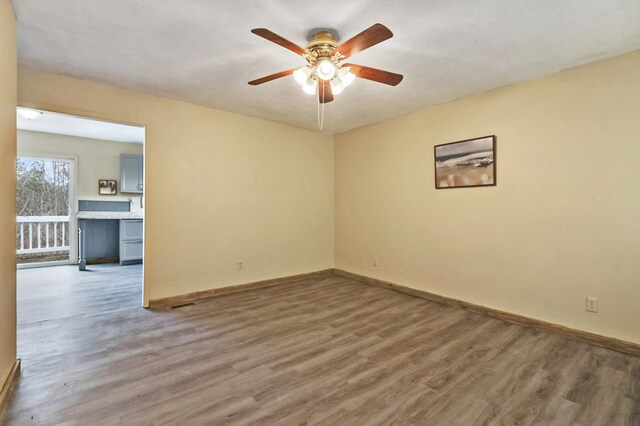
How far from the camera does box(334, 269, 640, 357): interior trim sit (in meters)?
2.30

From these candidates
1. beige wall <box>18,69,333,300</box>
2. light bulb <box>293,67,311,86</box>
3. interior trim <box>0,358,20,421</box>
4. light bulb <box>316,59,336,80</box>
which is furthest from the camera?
beige wall <box>18,69,333,300</box>

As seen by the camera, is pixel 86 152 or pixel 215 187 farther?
pixel 86 152

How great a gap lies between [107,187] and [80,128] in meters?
1.34

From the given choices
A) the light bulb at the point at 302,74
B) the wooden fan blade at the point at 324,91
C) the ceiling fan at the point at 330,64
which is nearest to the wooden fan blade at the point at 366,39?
the ceiling fan at the point at 330,64

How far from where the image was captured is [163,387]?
181cm

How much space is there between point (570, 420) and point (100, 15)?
12.3ft

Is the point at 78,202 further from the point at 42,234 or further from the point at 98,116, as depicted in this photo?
the point at 98,116

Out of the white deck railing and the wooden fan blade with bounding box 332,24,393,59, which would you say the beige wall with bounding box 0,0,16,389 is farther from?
the white deck railing

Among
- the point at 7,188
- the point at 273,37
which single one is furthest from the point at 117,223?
the point at 273,37

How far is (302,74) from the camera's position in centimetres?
213

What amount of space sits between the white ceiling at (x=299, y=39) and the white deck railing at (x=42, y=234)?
14.5 feet

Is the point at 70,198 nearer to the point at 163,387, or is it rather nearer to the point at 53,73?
the point at 53,73

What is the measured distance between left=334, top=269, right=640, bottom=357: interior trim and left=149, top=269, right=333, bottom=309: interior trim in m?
1.10

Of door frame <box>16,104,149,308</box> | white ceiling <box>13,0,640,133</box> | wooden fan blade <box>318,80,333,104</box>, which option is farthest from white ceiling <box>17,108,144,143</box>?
wooden fan blade <box>318,80,333,104</box>
